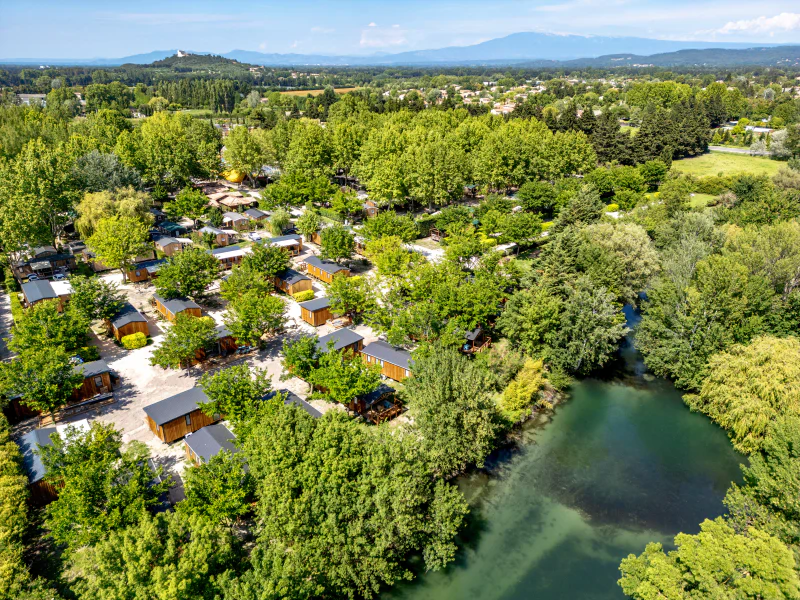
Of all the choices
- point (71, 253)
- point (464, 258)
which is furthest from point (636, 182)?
point (71, 253)

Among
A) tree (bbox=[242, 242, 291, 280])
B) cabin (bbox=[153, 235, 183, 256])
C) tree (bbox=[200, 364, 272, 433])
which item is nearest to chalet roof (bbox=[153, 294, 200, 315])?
tree (bbox=[242, 242, 291, 280])

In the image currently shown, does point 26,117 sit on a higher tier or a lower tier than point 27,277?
higher

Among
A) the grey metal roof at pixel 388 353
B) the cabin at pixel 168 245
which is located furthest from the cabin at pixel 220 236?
the grey metal roof at pixel 388 353

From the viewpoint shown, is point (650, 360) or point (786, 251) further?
point (786, 251)

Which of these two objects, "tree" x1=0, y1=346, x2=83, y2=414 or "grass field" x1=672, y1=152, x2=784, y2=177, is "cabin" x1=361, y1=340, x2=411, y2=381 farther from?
"grass field" x1=672, y1=152, x2=784, y2=177

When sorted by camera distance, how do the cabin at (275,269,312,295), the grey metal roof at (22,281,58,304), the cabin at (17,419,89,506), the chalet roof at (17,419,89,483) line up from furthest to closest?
the cabin at (275,269,312,295), the grey metal roof at (22,281,58,304), the chalet roof at (17,419,89,483), the cabin at (17,419,89,506)

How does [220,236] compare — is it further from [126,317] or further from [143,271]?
[126,317]

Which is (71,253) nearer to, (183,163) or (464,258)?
(183,163)
